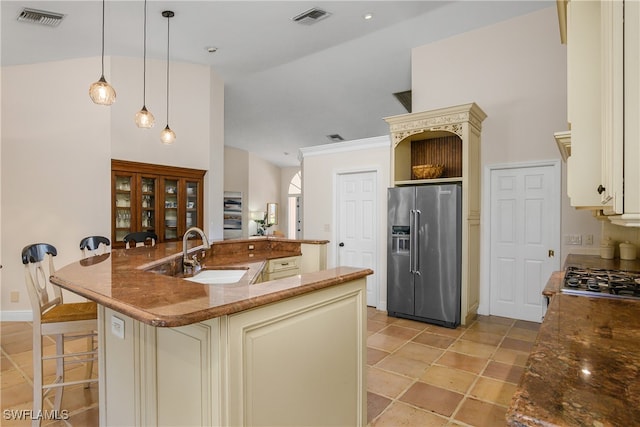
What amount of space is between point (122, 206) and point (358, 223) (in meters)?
3.25

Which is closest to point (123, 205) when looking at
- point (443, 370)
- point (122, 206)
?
point (122, 206)

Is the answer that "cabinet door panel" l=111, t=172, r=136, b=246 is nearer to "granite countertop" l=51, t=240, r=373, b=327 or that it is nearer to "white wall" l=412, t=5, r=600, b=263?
"granite countertop" l=51, t=240, r=373, b=327

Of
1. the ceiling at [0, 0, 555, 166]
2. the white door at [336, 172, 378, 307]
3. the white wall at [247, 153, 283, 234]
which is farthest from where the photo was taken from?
the white wall at [247, 153, 283, 234]

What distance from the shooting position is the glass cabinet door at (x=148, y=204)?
4781 millimetres

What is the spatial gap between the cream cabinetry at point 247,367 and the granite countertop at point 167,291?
0.06 m

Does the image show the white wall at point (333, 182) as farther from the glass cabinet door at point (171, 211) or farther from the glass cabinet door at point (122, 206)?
the glass cabinet door at point (122, 206)

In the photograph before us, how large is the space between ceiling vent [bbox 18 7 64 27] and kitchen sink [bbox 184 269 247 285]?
3.13 metres

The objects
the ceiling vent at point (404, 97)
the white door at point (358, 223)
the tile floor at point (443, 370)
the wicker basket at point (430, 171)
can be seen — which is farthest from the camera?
the ceiling vent at point (404, 97)

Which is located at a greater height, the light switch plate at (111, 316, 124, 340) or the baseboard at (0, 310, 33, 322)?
the light switch plate at (111, 316, 124, 340)

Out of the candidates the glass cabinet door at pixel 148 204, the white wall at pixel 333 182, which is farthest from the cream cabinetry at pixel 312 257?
the glass cabinet door at pixel 148 204

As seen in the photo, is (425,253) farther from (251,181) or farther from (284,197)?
(284,197)

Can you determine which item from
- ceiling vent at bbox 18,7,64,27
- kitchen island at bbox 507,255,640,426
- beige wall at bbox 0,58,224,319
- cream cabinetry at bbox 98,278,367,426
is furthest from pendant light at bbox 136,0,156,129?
kitchen island at bbox 507,255,640,426

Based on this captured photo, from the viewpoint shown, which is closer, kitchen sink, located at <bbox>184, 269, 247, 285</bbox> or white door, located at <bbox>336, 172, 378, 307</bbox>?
kitchen sink, located at <bbox>184, 269, 247, 285</bbox>

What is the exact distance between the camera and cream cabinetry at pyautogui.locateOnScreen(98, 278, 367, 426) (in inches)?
48.5
